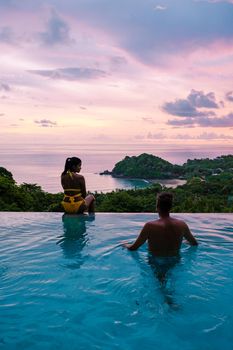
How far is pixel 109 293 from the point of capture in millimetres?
4234

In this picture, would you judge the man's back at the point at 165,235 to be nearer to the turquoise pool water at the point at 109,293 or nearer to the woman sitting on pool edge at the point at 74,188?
the turquoise pool water at the point at 109,293

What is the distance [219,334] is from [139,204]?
1061 centimetres

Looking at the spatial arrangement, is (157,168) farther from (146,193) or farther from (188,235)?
(188,235)

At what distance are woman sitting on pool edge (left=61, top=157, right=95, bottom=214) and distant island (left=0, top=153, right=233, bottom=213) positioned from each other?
Result: 5.25 m

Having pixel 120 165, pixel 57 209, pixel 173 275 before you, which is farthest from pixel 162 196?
pixel 120 165

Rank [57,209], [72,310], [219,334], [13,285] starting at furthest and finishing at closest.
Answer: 1. [57,209]
2. [13,285]
3. [72,310]
4. [219,334]

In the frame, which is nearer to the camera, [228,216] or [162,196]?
[162,196]

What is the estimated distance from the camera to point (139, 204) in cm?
1396

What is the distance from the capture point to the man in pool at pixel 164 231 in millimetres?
4758

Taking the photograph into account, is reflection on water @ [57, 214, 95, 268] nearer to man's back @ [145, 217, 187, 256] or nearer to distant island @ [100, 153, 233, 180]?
man's back @ [145, 217, 187, 256]

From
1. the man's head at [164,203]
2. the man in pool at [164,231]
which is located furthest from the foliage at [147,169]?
the man's head at [164,203]

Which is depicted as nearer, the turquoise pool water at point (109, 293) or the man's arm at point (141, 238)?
the turquoise pool water at point (109, 293)

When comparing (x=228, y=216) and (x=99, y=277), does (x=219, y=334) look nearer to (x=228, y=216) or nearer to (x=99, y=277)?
(x=99, y=277)

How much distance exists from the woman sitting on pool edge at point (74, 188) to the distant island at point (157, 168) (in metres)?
49.0
